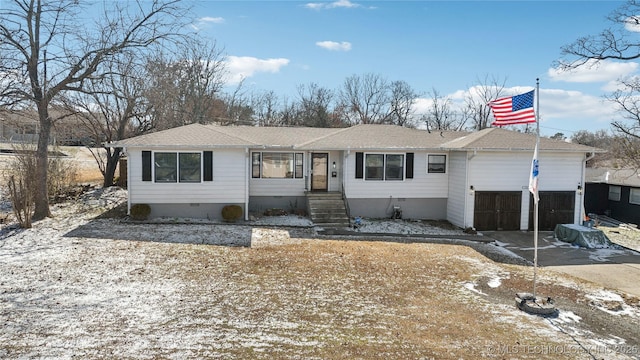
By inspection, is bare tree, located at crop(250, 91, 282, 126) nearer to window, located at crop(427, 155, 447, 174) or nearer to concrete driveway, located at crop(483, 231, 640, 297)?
window, located at crop(427, 155, 447, 174)

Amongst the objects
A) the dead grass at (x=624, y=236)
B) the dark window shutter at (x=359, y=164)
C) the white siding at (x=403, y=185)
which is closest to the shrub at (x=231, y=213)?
the white siding at (x=403, y=185)

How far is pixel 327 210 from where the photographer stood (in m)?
15.9

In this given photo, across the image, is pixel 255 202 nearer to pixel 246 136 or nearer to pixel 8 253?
pixel 246 136

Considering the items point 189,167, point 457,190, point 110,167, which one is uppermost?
point 189,167

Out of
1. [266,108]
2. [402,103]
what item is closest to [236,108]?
[266,108]

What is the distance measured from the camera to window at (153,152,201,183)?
1485cm

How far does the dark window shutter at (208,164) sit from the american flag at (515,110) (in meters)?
9.71

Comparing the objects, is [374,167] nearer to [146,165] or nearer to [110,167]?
[146,165]

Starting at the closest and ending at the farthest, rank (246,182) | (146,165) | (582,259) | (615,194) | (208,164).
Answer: (582,259) → (146,165) → (208,164) → (246,182) → (615,194)

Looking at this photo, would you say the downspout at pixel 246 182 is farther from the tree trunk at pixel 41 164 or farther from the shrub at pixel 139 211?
the tree trunk at pixel 41 164

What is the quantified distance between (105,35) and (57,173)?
26.9 ft

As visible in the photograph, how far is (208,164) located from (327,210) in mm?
4847

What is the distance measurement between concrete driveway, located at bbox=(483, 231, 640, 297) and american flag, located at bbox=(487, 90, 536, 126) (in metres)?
4.51

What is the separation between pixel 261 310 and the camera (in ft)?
23.4
